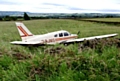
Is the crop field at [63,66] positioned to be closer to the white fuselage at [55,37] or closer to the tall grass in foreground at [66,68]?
the tall grass in foreground at [66,68]

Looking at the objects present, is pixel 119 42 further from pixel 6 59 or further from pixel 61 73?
pixel 6 59

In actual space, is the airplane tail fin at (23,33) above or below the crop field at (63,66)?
below

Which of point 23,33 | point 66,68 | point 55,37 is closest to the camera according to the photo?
point 66,68

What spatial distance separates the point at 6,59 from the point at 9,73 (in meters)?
0.56

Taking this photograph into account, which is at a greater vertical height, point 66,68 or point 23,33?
point 66,68

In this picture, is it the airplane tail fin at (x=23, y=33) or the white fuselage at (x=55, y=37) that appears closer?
the white fuselage at (x=55, y=37)

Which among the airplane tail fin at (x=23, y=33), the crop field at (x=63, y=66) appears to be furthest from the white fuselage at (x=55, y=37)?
the crop field at (x=63, y=66)

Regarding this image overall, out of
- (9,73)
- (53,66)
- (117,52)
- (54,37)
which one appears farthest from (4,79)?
(54,37)

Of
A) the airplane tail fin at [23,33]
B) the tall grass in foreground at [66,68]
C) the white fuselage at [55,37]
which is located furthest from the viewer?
the airplane tail fin at [23,33]

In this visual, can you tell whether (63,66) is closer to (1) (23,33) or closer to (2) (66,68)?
(2) (66,68)

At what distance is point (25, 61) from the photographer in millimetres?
4809

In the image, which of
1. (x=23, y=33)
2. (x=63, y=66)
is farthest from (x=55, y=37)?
(x=63, y=66)

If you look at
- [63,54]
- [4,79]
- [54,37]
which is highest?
[63,54]

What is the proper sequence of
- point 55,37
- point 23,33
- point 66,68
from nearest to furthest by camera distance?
point 66,68 < point 55,37 < point 23,33
